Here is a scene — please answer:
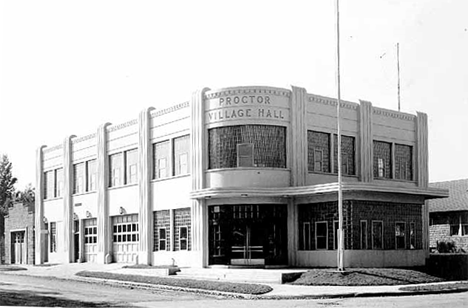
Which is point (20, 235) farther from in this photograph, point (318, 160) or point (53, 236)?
point (318, 160)

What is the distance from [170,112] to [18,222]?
24.9 metres

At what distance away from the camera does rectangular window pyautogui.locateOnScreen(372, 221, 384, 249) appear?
37594 millimetres

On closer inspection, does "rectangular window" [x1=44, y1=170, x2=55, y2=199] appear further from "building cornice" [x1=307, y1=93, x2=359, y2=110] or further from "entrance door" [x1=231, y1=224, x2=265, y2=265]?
"building cornice" [x1=307, y1=93, x2=359, y2=110]

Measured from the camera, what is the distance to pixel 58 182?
56500mm

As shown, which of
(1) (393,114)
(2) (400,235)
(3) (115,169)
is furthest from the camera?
(3) (115,169)

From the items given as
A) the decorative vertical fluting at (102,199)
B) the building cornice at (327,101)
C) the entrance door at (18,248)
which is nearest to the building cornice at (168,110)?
the decorative vertical fluting at (102,199)

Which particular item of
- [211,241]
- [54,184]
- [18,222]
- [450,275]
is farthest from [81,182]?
[450,275]

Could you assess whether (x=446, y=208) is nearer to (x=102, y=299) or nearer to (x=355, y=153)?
(x=355, y=153)

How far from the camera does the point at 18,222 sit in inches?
2462

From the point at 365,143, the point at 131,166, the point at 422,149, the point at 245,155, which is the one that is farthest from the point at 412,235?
the point at 131,166

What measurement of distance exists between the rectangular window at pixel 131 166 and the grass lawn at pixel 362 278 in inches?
664

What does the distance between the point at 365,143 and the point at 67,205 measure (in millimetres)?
21365

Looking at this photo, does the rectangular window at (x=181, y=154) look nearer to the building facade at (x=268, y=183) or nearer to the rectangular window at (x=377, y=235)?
the building facade at (x=268, y=183)

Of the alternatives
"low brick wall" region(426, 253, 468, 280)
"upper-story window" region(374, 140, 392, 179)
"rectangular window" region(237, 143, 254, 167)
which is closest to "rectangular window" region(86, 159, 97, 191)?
"rectangular window" region(237, 143, 254, 167)
